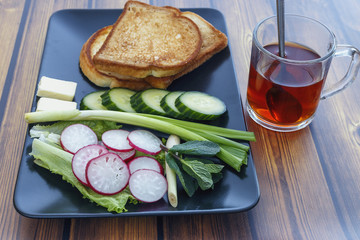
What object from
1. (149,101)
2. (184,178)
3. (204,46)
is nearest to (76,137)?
(149,101)

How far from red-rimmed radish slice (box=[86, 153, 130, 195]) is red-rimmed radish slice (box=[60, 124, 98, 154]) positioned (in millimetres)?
168

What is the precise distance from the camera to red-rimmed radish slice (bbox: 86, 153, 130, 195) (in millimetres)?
1382

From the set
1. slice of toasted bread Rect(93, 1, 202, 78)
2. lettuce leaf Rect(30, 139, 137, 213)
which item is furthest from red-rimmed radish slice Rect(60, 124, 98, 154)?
slice of toasted bread Rect(93, 1, 202, 78)

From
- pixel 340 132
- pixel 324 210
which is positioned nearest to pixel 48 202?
pixel 324 210

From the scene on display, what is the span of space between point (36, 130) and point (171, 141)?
54 cm

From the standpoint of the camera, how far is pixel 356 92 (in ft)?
6.50

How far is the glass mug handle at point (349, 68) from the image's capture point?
1619 millimetres

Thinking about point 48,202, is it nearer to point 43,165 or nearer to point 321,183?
point 43,165

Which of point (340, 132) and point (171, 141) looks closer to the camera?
point (171, 141)

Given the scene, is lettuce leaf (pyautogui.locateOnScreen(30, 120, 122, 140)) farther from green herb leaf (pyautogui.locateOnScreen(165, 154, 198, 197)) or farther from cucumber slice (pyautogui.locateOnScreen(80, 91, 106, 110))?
green herb leaf (pyautogui.locateOnScreen(165, 154, 198, 197))

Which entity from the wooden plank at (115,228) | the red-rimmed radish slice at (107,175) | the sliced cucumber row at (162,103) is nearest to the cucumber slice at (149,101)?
the sliced cucumber row at (162,103)

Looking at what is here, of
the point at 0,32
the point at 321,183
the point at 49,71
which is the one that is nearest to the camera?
the point at 321,183

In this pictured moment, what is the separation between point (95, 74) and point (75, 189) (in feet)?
2.03

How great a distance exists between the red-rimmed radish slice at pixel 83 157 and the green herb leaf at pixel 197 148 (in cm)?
26
